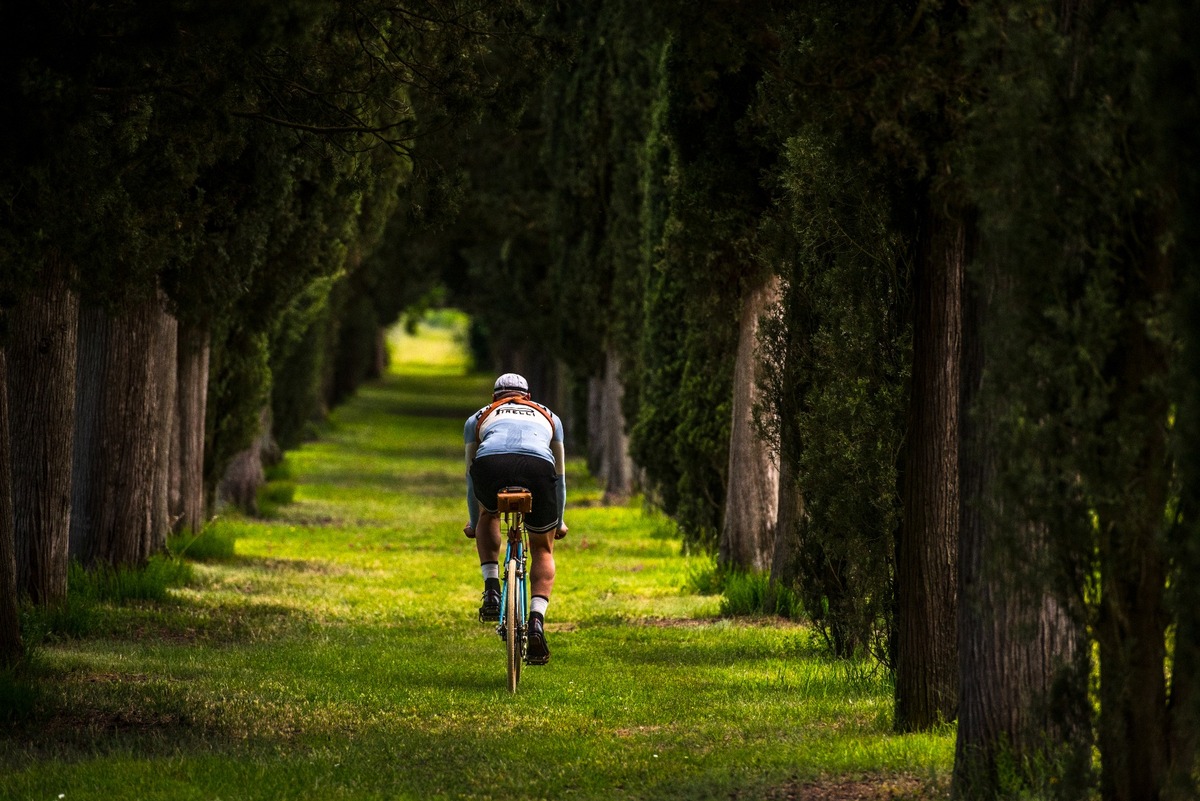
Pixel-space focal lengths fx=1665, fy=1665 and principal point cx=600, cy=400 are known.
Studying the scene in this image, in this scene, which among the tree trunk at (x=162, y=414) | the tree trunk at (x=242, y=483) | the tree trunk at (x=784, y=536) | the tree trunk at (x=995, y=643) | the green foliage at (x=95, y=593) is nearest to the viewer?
the tree trunk at (x=995, y=643)

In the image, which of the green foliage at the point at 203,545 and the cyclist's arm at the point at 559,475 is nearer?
the cyclist's arm at the point at 559,475

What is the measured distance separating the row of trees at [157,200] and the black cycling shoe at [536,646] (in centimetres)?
289

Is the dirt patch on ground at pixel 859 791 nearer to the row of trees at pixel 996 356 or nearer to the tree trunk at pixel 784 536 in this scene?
the row of trees at pixel 996 356

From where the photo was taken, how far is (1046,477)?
5883 mm

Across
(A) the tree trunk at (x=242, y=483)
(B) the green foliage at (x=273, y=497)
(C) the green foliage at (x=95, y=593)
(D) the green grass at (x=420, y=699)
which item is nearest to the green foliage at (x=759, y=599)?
(D) the green grass at (x=420, y=699)

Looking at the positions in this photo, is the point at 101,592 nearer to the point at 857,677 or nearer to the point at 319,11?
the point at 857,677

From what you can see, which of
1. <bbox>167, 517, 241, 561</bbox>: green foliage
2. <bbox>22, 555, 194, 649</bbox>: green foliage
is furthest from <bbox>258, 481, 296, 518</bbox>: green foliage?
<bbox>22, 555, 194, 649</bbox>: green foliage

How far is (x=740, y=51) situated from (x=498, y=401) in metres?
3.43

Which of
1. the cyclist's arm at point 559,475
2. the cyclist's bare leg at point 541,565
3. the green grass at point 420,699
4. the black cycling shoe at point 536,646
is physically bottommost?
the green grass at point 420,699

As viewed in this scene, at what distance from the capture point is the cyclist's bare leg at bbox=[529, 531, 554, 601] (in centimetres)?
1003

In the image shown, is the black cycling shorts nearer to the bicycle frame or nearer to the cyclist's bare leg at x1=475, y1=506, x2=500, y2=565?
the bicycle frame

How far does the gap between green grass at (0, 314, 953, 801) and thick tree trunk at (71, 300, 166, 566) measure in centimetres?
89

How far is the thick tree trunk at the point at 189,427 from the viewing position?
17.8 meters

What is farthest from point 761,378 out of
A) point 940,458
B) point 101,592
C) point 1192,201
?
point 1192,201
